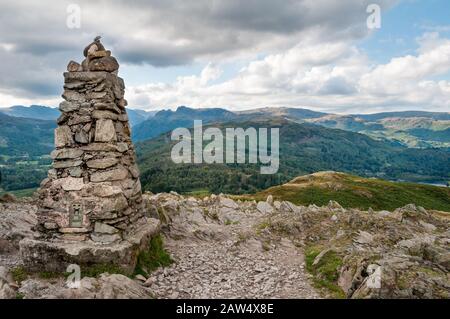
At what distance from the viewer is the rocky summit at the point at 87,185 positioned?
50.4ft

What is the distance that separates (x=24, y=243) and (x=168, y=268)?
663 centimetres

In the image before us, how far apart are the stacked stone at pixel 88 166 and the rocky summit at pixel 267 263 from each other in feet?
7.11

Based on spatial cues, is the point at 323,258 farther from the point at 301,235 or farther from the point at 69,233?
the point at 69,233

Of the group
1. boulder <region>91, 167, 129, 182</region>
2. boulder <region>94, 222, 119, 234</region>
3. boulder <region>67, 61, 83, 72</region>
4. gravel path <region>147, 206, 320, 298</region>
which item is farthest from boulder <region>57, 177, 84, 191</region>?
gravel path <region>147, 206, 320, 298</region>

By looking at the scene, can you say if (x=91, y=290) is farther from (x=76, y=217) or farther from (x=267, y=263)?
(x=267, y=263)

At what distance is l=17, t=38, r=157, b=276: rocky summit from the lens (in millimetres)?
15375

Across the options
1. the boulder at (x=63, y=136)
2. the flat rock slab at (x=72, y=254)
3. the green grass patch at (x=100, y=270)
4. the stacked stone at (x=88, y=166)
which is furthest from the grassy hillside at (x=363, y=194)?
the green grass patch at (x=100, y=270)

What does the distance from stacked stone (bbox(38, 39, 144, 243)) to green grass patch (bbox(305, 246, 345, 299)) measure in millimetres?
9649

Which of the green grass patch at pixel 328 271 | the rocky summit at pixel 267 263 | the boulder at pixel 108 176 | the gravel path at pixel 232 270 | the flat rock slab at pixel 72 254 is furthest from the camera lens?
the boulder at pixel 108 176

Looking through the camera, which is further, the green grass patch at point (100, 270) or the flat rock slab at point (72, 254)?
the flat rock slab at point (72, 254)

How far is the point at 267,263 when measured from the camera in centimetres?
1958

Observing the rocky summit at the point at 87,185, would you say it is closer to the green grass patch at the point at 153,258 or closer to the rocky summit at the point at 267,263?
the green grass patch at the point at 153,258
